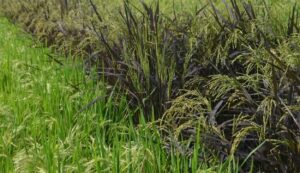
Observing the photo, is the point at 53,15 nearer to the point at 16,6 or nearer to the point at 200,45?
the point at 16,6

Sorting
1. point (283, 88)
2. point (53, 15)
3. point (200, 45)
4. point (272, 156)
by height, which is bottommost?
point (272, 156)

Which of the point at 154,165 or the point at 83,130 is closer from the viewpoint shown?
the point at 154,165

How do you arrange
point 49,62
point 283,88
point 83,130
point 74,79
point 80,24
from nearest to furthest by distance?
point 283,88, point 83,130, point 74,79, point 49,62, point 80,24

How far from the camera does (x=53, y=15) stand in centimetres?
518

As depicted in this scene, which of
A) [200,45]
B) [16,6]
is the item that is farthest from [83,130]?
[16,6]

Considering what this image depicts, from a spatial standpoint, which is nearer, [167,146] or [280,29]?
[167,146]

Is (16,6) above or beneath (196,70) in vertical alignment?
above

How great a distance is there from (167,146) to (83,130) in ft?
1.58

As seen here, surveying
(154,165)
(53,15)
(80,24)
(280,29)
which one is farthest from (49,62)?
(154,165)

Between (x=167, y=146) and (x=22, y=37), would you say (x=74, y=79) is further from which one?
(x=22, y=37)

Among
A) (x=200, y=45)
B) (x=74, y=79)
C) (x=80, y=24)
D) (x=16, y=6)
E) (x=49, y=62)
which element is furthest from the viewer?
(x=16, y=6)

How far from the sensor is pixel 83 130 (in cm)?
234

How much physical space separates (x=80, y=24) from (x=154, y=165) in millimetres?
2545

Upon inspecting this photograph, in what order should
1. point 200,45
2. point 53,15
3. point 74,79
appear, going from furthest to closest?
point 53,15 → point 74,79 → point 200,45
